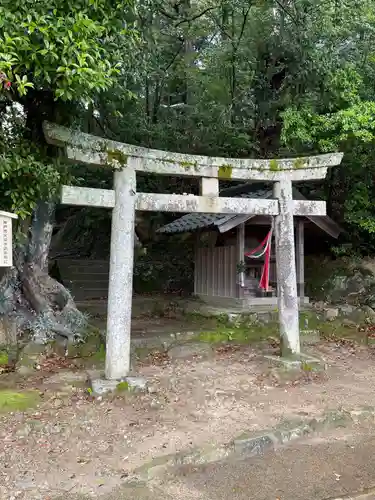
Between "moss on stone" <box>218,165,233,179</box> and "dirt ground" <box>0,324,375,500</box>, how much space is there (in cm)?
320

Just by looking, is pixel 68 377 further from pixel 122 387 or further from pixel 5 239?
pixel 5 239

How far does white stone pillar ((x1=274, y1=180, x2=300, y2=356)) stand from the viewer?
24.5 feet

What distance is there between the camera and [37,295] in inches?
303

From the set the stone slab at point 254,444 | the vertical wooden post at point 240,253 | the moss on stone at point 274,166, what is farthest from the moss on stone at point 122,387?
the vertical wooden post at point 240,253

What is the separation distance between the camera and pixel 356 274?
40.1 feet

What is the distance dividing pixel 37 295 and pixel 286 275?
14.0 feet

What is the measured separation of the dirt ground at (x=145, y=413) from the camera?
4227 millimetres

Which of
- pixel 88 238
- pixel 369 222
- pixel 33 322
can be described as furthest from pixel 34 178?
pixel 88 238

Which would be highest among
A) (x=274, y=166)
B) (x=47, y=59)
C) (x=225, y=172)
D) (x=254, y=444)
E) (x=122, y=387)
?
(x=47, y=59)

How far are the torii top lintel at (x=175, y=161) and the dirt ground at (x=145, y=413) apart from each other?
3186mm

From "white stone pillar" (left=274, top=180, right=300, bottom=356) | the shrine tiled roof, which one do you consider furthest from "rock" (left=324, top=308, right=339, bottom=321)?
"white stone pillar" (left=274, top=180, right=300, bottom=356)

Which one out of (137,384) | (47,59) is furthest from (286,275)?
(47,59)

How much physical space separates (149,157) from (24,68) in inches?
82.1

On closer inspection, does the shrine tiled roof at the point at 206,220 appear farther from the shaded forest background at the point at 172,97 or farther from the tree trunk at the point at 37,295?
the tree trunk at the point at 37,295
